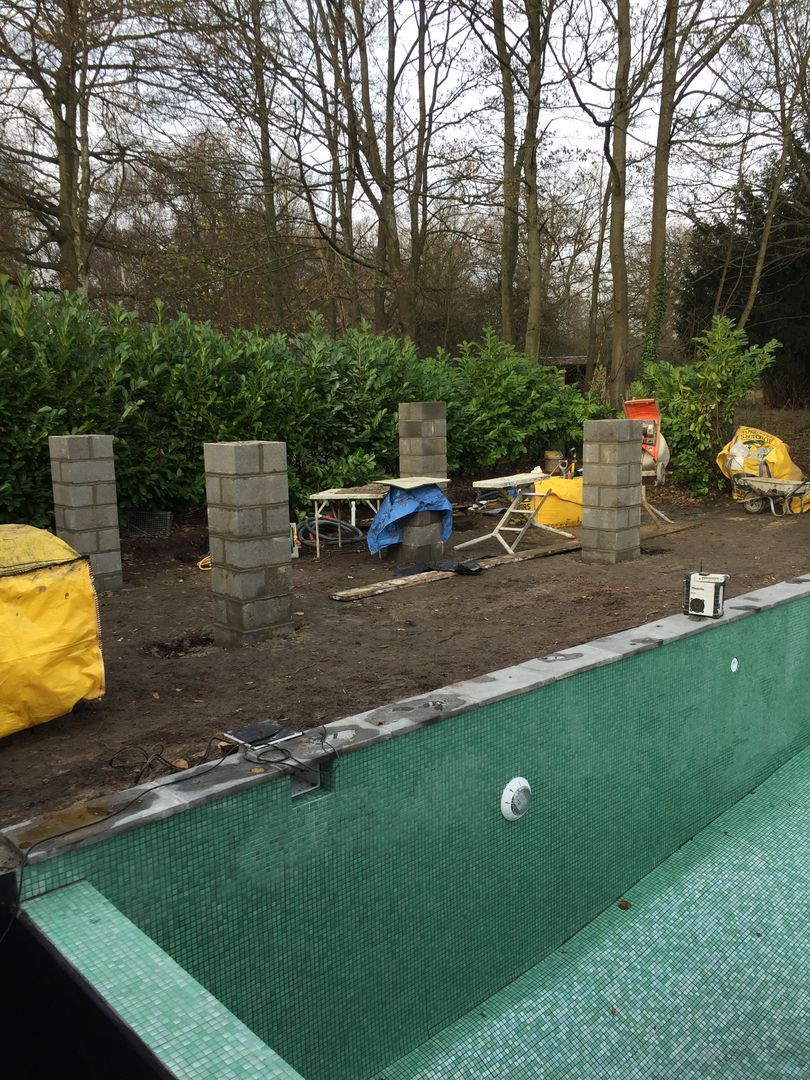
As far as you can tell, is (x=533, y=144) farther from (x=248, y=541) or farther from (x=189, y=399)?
(x=248, y=541)

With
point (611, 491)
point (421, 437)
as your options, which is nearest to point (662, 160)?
point (421, 437)

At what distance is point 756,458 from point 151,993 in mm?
12320

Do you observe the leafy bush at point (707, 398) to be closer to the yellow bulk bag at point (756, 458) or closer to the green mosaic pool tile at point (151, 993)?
the yellow bulk bag at point (756, 458)

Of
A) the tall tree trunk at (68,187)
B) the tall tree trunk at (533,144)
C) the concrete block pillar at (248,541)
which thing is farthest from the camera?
the tall tree trunk at (533,144)

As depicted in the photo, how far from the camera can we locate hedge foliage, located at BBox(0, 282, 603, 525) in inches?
339

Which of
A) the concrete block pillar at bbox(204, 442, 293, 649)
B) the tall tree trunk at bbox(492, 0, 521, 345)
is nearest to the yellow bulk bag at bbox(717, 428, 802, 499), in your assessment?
the tall tree trunk at bbox(492, 0, 521, 345)

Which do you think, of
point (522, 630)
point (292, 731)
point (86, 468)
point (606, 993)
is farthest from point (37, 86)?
point (606, 993)

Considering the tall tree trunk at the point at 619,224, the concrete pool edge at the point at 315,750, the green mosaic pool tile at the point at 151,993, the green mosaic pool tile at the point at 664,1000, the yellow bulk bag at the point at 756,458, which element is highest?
the tall tree trunk at the point at 619,224

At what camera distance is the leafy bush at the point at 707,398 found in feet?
43.1

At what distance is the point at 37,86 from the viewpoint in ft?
50.1

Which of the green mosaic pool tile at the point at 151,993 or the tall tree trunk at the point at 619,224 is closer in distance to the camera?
the green mosaic pool tile at the point at 151,993

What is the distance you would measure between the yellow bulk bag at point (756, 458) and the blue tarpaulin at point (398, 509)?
599 centimetres

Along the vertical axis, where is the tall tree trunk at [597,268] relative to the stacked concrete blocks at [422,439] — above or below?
above

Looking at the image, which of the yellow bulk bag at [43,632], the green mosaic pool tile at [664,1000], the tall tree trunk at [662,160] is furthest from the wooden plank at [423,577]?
the tall tree trunk at [662,160]
